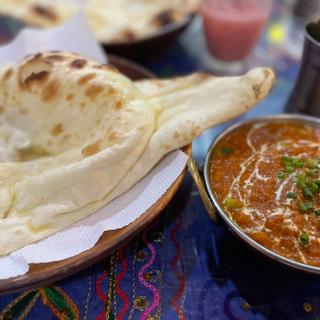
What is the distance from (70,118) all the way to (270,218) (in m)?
0.75

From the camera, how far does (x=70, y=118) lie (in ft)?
4.49

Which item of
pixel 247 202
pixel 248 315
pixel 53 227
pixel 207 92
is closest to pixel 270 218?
pixel 247 202

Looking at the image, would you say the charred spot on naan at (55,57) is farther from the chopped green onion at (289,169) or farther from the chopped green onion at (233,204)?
the chopped green onion at (289,169)

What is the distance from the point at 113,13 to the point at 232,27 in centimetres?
83

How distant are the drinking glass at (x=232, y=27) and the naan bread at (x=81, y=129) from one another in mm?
820

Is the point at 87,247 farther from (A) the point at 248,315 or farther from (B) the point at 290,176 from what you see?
(B) the point at 290,176

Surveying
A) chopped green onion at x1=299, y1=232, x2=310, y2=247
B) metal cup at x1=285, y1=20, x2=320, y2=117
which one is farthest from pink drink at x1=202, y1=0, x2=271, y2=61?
chopped green onion at x1=299, y1=232, x2=310, y2=247

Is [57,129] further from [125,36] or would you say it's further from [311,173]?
[125,36]

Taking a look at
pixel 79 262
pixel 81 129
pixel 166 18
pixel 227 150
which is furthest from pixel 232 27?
pixel 79 262

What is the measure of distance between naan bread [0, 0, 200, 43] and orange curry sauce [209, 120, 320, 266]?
3.34 feet

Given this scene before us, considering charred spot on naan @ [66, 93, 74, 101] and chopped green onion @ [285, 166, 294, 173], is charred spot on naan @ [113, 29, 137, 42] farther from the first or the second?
chopped green onion @ [285, 166, 294, 173]

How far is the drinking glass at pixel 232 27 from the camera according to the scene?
216cm

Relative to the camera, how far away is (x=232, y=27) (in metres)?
2.17

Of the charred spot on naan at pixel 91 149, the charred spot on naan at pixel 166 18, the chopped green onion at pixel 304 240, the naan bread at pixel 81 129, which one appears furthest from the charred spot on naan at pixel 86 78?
the charred spot on naan at pixel 166 18
